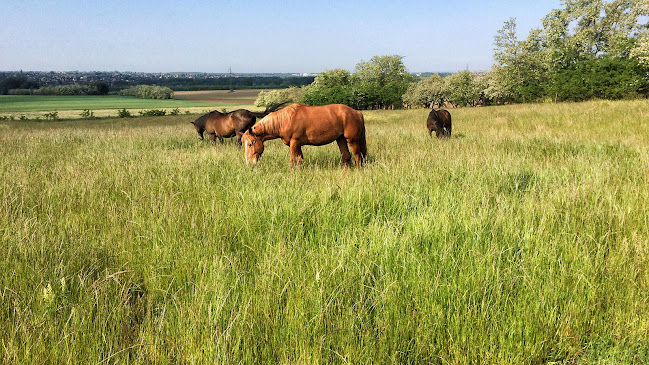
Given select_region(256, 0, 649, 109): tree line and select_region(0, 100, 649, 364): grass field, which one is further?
select_region(256, 0, 649, 109): tree line

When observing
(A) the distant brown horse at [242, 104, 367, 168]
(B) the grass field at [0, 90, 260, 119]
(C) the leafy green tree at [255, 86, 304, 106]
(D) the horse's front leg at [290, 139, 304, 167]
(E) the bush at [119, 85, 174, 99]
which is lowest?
(D) the horse's front leg at [290, 139, 304, 167]

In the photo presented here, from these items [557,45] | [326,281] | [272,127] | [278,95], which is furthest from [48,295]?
[278,95]

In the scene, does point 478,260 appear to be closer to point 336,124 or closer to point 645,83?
point 336,124

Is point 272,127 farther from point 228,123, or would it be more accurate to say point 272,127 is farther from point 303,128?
point 228,123

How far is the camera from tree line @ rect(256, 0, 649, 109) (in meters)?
33.6

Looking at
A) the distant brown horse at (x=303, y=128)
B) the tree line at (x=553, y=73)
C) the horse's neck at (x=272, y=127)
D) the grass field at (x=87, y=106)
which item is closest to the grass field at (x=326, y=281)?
the distant brown horse at (x=303, y=128)

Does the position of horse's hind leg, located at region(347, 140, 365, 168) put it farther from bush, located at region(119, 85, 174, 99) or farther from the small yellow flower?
bush, located at region(119, 85, 174, 99)

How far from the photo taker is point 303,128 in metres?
6.82

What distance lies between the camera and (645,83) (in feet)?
105

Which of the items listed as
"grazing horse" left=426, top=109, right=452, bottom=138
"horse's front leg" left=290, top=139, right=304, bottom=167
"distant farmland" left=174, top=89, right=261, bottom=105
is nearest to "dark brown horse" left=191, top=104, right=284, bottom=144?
"horse's front leg" left=290, top=139, right=304, bottom=167

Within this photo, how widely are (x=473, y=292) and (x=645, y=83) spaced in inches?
1657

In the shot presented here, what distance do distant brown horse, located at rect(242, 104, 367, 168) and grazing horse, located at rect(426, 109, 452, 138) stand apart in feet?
17.6

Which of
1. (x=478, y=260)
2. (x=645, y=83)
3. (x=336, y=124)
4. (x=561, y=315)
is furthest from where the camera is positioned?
(x=645, y=83)

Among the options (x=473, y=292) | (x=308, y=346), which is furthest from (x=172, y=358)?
(x=473, y=292)
